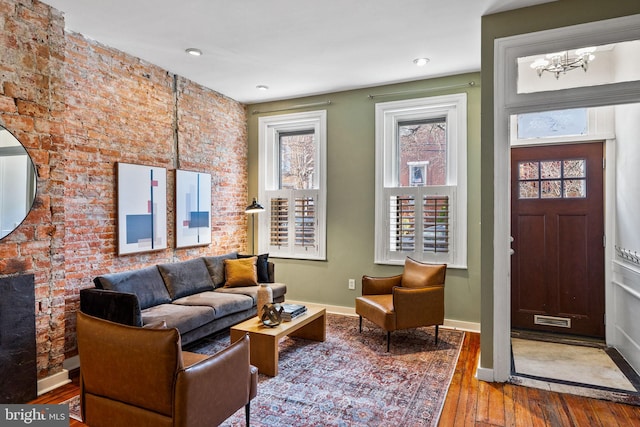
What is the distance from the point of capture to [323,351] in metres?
3.74

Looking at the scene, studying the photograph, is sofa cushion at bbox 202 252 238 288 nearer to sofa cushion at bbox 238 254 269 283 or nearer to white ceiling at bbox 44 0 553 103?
sofa cushion at bbox 238 254 269 283

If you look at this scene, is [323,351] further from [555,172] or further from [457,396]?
[555,172]

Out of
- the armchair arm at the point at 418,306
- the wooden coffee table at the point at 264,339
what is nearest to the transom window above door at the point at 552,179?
the armchair arm at the point at 418,306

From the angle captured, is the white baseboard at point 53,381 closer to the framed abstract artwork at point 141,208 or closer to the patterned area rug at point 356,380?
the patterned area rug at point 356,380

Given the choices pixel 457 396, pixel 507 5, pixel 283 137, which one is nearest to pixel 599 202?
pixel 507 5

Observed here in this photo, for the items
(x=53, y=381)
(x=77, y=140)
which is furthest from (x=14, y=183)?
(x=53, y=381)

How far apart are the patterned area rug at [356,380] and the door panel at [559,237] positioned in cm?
106

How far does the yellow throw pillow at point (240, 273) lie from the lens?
469 cm

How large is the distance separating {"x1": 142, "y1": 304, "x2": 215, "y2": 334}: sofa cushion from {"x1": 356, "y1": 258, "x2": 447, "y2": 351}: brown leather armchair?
167cm

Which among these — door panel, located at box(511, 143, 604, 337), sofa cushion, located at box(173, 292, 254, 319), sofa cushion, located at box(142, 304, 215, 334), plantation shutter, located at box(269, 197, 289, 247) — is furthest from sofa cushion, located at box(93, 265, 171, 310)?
door panel, located at box(511, 143, 604, 337)

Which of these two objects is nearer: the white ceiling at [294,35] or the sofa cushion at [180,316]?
the white ceiling at [294,35]

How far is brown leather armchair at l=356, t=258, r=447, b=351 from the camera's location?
12.3 ft

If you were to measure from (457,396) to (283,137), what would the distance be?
4.23m

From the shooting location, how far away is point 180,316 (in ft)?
11.4
